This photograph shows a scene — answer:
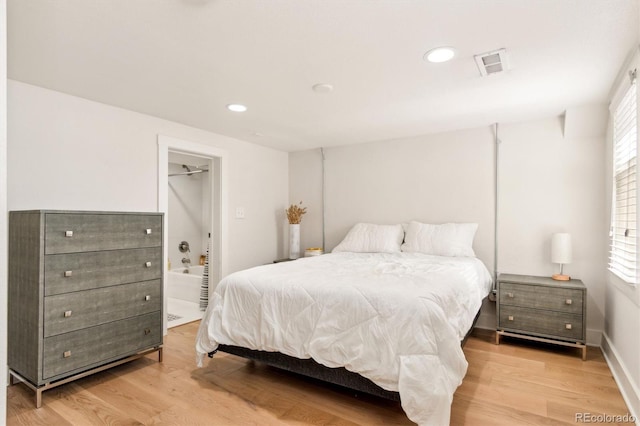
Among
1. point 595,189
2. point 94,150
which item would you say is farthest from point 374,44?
point 595,189

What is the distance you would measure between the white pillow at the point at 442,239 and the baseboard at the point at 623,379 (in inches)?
49.3

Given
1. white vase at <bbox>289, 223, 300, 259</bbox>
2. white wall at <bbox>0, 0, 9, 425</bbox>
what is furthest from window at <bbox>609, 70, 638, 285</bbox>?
white vase at <bbox>289, 223, 300, 259</bbox>

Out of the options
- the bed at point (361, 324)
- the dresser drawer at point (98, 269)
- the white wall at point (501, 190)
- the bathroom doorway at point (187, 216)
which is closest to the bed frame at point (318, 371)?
the bed at point (361, 324)

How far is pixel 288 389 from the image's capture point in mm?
2314

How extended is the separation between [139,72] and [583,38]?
2.68 m

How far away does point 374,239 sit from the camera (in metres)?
3.96

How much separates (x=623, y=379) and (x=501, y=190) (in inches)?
74.2

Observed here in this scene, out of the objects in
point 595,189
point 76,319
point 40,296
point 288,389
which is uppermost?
point 595,189

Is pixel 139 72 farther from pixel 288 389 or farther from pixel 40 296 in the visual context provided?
pixel 288 389

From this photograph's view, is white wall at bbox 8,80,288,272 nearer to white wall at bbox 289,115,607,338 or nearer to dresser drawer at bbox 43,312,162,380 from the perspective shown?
dresser drawer at bbox 43,312,162,380

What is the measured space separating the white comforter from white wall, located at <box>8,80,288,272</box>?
1395 millimetres

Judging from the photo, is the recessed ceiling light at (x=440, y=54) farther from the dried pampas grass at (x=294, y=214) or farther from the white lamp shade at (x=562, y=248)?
the dried pampas grass at (x=294, y=214)

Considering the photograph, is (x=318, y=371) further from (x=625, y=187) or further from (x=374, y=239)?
(x=625, y=187)

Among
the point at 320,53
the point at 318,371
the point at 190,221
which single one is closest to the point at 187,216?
the point at 190,221
